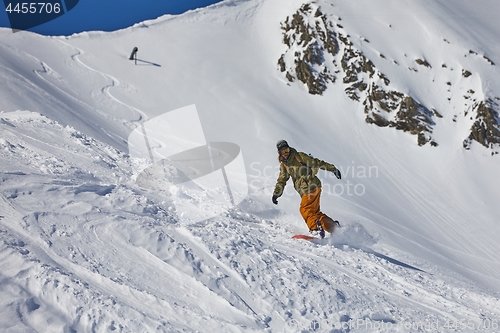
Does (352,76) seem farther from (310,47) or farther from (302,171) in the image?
(302,171)

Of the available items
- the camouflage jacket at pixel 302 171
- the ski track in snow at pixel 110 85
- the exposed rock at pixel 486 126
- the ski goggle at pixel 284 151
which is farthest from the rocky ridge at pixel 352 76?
the ski goggle at pixel 284 151

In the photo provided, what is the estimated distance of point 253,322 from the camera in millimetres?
3662

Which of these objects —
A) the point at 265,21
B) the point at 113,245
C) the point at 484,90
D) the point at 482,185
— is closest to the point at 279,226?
the point at 113,245

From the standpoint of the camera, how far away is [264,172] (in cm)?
1252

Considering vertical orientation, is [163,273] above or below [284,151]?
below

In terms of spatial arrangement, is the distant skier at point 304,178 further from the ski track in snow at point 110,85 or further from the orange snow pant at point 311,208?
the ski track in snow at point 110,85

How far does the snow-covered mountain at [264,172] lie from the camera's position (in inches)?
151

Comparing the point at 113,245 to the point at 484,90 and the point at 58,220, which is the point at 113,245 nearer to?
the point at 58,220

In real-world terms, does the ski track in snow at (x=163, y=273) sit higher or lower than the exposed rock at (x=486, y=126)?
lower

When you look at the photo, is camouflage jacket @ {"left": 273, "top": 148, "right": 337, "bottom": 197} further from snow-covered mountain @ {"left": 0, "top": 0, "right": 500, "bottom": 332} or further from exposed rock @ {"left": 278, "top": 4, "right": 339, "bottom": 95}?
exposed rock @ {"left": 278, "top": 4, "right": 339, "bottom": 95}

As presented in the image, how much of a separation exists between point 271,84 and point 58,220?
18.4 metres

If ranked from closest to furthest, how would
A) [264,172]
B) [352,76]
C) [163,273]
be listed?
[163,273], [264,172], [352,76]

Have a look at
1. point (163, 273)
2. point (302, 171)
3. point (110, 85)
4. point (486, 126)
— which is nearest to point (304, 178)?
point (302, 171)

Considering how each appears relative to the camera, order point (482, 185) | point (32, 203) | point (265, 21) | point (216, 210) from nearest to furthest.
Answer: point (32, 203)
point (216, 210)
point (482, 185)
point (265, 21)
